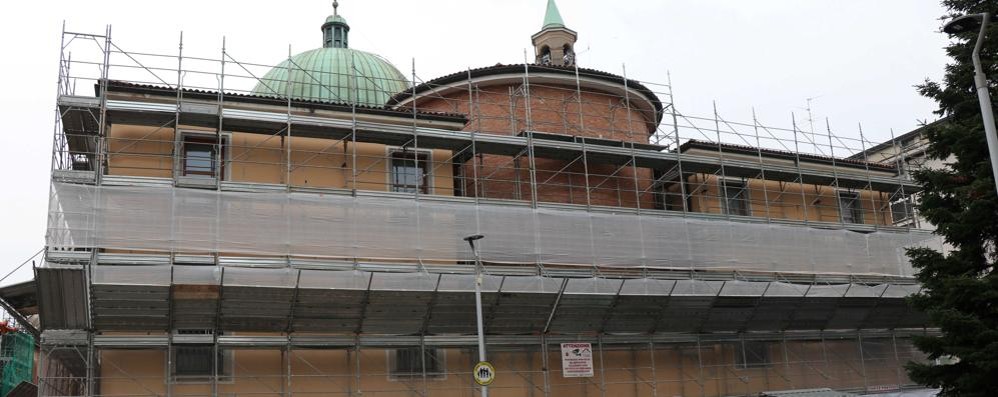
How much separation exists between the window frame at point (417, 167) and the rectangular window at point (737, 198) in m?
10.0

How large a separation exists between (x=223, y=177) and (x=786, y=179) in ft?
57.5

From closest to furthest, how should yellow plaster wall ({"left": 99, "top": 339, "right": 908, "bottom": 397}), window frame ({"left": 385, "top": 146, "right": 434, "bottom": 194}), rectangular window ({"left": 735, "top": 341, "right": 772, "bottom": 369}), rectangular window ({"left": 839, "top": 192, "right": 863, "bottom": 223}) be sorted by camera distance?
yellow plaster wall ({"left": 99, "top": 339, "right": 908, "bottom": 397}) < window frame ({"left": 385, "top": 146, "right": 434, "bottom": 194}) < rectangular window ({"left": 735, "top": 341, "right": 772, "bottom": 369}) < rectangular window ({"left": 839, "top": 192, "right": 863, "bottom": 223})

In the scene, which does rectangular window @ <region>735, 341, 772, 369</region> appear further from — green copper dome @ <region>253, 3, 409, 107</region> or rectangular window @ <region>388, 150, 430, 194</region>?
green copper dome @ <region>253, 3, 409, 107</region>

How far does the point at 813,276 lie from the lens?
2925cm

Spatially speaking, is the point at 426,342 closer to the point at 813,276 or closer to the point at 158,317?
the point at 158,317

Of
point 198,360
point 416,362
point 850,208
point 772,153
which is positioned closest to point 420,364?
point 416,362

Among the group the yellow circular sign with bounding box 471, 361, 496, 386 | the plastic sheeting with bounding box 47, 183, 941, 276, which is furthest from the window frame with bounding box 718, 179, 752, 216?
the yellow circular sign with bounding box 471, 361, 496, 386

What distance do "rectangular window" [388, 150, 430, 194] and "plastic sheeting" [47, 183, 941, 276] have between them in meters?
1.64

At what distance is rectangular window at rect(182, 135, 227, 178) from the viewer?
2359 cm

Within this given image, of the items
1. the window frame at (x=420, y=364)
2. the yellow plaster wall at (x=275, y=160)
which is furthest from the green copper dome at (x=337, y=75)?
the window frame at (x=420, y=364)

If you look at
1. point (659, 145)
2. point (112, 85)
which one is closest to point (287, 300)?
point (112, 85)

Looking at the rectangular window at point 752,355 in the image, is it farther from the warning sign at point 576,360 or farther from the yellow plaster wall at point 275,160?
the yellow plaster wall at point 275,160

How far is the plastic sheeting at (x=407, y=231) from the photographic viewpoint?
69.6ft

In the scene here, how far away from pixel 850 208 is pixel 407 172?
16323 mm
